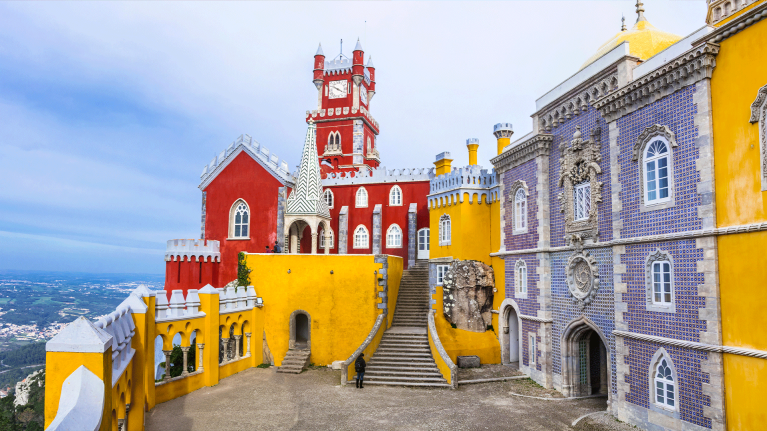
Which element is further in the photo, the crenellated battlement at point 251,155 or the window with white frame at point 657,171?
the crenellated battlement at point 251,155

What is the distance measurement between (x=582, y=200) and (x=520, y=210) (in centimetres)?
385

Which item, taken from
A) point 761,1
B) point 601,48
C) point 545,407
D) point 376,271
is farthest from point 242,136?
point 761,1

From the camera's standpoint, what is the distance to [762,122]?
31.2 ft

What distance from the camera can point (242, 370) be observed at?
19.4 meters

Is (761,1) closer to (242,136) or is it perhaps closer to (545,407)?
(545,407)

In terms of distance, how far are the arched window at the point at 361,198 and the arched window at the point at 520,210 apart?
40.3ft

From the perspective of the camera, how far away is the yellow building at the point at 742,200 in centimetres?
951

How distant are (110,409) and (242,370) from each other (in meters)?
12.3

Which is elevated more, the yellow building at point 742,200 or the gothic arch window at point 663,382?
the yellow building at point 742,200

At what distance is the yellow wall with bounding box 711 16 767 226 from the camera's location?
9.67m

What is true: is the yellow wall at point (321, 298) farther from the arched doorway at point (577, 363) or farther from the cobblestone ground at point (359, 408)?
the arched doorway at point (577, 363)

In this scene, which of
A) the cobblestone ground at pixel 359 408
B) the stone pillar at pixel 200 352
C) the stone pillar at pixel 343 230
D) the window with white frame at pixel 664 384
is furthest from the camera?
the stone pillar at pixel 343 230

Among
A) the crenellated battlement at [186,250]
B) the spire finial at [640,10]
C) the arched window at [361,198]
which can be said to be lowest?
the crenellated battlement at [186,250]

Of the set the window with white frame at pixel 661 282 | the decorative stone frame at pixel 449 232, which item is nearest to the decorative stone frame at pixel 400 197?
the decorative stone frame at pixel 449 232
